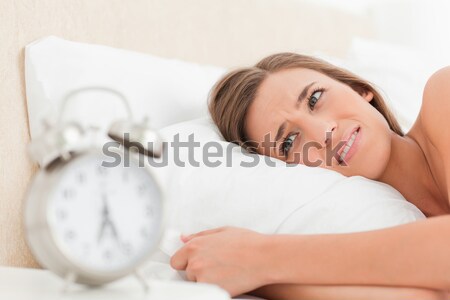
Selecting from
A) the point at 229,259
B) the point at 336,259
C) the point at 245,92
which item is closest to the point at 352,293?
the point at 336,259

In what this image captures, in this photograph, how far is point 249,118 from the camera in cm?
177

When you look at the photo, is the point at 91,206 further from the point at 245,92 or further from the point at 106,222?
the point at 245,92

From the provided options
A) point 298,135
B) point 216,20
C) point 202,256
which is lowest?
point 202,256

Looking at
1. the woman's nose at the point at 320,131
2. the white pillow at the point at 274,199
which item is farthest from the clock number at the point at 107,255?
the woman's nose at the point at 320,131

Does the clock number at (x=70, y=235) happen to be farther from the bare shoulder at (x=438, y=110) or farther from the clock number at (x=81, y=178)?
the bare shoulder at (x=438, y=110)

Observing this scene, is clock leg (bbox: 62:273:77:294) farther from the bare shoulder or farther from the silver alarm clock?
the bare shoulder

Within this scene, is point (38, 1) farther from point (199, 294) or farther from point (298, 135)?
point (199, 294)

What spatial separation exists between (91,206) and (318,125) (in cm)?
88

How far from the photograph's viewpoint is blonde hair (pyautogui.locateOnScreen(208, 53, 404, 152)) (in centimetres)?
178

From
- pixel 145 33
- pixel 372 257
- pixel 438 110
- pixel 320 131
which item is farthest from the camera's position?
pixel 145 33

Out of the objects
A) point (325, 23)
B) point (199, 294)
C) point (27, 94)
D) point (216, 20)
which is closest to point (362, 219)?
point (199, 294)

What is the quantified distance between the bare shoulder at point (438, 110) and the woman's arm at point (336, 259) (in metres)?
0.36

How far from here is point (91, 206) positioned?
82 cm

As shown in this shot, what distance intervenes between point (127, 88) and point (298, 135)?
0.48 metres
